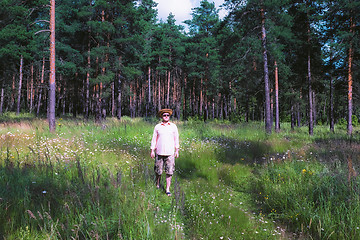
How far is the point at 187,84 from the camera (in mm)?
44375

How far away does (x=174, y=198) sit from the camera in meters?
3.29

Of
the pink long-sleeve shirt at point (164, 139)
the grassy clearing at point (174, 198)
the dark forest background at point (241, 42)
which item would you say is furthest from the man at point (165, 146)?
the dark forest background at point (241, 42)

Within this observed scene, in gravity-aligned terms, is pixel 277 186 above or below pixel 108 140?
below

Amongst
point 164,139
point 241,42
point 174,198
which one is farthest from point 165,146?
point 241,42

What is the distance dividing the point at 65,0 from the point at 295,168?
89.2 ft

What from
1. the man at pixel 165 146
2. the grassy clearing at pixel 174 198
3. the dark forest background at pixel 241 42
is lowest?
the grassy clearing at pixel 174 198

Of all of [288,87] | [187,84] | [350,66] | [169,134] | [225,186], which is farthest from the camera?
[187,84]

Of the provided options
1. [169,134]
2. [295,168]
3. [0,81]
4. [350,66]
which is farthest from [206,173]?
[0,81]

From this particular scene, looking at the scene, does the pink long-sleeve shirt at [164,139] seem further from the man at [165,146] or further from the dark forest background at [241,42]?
the dark forest background at [241,42]

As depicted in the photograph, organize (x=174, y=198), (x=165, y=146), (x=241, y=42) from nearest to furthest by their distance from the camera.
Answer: (x=174, y=198), (x=165, y=146), (x=241, y=42)

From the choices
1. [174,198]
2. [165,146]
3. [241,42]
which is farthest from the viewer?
[241,42]

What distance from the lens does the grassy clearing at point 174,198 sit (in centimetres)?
258

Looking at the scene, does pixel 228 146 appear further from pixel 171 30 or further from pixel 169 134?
pixel 171 30

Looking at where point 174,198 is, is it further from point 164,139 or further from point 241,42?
point 241,42
